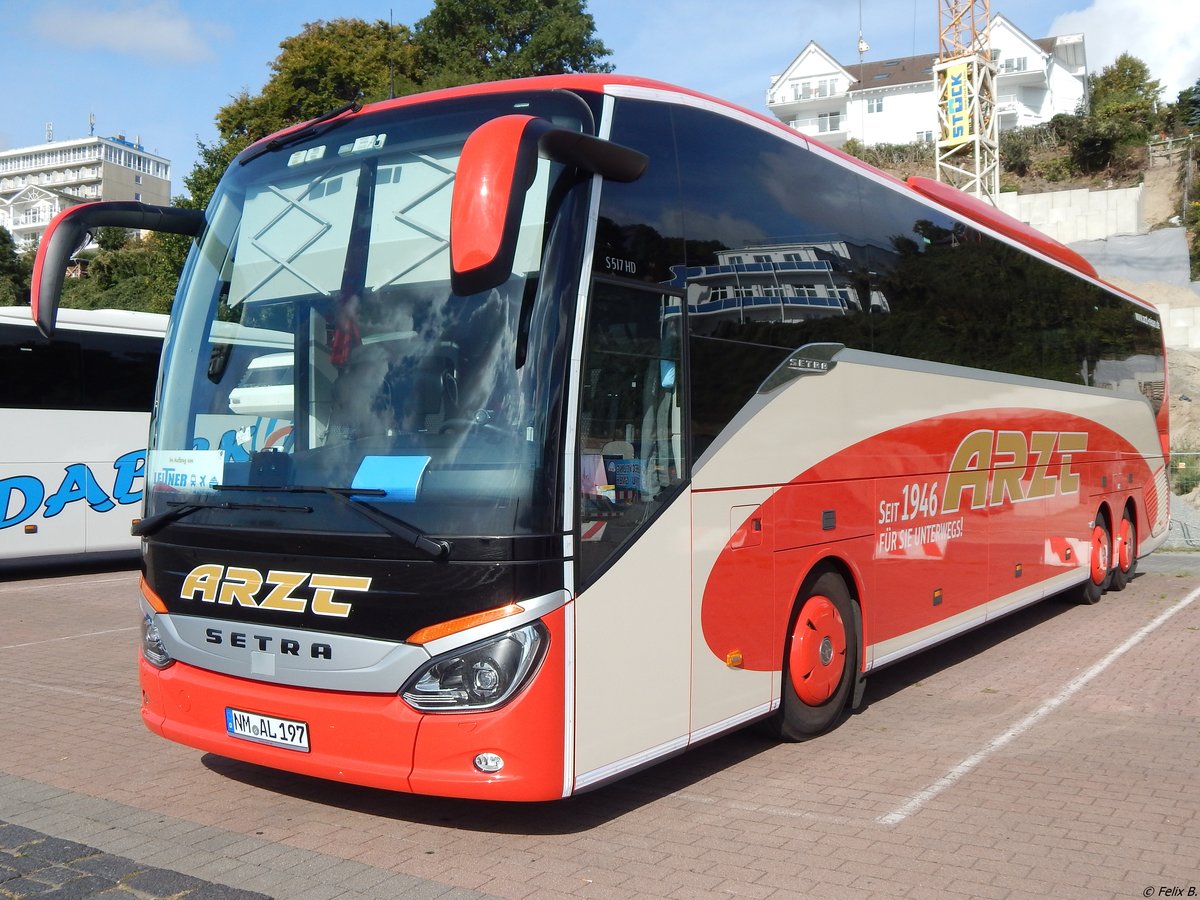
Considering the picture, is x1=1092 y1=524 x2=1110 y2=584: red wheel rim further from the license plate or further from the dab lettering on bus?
the dab lettering on bus

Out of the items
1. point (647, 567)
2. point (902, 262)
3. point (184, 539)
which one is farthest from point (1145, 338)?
point (184, 539)

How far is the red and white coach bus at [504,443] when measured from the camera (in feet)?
16.1

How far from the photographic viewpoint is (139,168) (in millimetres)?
165125

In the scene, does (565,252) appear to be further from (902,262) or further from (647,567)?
(902,262)

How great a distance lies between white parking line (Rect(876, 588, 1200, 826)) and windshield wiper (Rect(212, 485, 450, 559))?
2.62m

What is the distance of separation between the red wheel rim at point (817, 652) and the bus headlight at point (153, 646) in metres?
3.46

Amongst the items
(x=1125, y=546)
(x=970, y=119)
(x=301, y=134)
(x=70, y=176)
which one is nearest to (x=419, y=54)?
(x=970, y=119)

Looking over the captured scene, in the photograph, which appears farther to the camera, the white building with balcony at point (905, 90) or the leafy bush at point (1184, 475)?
the white building with balcony at point (905, 90)

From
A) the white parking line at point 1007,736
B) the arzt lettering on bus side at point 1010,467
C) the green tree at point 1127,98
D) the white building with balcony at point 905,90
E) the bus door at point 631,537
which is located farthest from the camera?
the white building with balcony at point 905,90

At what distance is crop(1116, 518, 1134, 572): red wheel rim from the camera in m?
14.2

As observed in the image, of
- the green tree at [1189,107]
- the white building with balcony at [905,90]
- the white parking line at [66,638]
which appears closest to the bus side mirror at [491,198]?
the white parking line at [66,638]

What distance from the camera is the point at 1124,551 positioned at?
14.5 metres

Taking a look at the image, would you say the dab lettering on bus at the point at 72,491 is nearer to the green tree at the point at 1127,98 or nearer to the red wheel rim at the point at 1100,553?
the red wheel rim at the point at 1100,553

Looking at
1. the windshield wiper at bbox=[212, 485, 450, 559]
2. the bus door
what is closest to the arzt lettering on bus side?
the bus door
